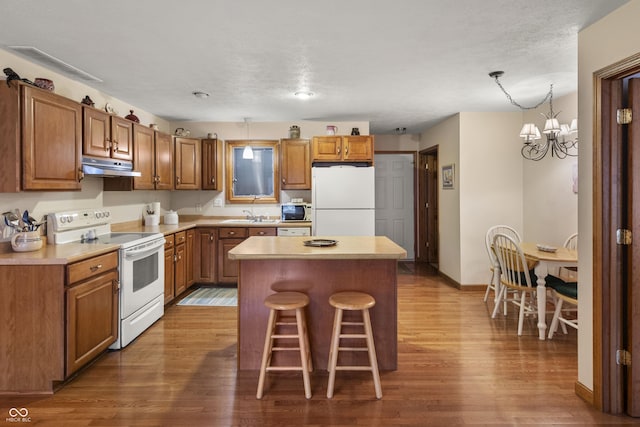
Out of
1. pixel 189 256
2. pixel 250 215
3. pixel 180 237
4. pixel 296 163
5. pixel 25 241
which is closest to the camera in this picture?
pixel 25 241

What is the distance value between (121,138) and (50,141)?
95cm

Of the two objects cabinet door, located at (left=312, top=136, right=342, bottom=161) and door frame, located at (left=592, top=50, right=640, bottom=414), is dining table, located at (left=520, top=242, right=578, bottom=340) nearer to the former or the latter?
door frame, located at (left=592, top=50, right=640, bottom=414)

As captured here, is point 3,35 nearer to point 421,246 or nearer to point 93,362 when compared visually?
point 93,362

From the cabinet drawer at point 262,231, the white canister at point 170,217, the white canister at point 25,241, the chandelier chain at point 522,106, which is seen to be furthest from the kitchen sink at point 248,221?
the chandelier chain at point 522,106

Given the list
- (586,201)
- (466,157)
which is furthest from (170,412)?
(466,157)

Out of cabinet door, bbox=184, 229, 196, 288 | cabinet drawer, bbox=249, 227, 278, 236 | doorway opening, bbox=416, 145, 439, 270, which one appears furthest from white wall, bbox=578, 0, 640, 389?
cabinet door, bbox=184, 229, 196, 288

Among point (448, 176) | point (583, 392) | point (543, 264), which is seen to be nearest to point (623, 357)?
point (583, 392)

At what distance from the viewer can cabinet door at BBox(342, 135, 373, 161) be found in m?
4.97

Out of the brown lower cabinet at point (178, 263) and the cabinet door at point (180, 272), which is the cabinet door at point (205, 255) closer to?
the brown lower cabinet at point (178, 263)

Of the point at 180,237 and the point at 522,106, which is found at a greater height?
the point at 522,106

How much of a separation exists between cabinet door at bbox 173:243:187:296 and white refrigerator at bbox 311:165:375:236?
1.65 m

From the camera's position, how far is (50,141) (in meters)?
2.69

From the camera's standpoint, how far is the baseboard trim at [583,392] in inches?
87.3

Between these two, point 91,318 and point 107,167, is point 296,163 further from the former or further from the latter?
Result: point 91,318
